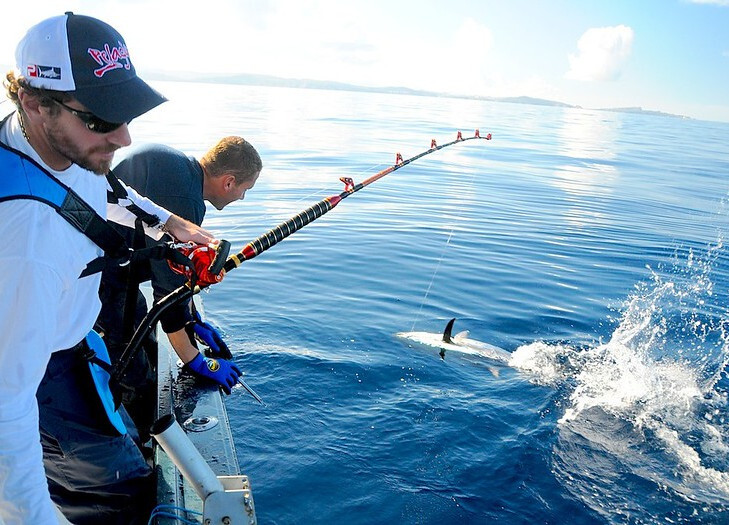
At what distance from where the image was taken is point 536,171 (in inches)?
925

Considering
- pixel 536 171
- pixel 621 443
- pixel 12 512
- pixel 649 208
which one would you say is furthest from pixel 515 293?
pixel 536 171

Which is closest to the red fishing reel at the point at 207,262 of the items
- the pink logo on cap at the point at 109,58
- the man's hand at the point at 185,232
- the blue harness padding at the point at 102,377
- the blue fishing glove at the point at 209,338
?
the man's hand at the point at 185,232

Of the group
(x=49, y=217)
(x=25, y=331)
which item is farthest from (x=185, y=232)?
(x=25, y=331)

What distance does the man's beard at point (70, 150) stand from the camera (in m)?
1.92

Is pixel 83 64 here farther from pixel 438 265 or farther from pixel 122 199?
pixel 438 265

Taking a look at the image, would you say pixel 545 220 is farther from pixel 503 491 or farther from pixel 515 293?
pixel 503 491

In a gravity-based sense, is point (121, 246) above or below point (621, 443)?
above

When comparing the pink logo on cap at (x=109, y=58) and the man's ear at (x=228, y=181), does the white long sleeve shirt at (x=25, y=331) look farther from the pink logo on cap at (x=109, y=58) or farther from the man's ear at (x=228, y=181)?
the man's ear at (x=228, y=181)

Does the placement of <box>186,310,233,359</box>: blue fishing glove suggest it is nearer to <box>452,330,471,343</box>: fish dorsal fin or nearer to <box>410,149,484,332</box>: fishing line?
<box>452,330,471,343</box>: fish dorsal fin

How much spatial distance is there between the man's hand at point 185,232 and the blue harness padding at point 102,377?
76 centimetres

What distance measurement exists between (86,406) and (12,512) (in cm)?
83

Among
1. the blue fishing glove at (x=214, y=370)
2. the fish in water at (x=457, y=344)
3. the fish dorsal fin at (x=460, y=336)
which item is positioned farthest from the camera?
the fish dorsal fin at (x=460, y=336)

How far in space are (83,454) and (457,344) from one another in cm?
502

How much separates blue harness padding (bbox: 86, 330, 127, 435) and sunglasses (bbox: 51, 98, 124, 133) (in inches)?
45.0
